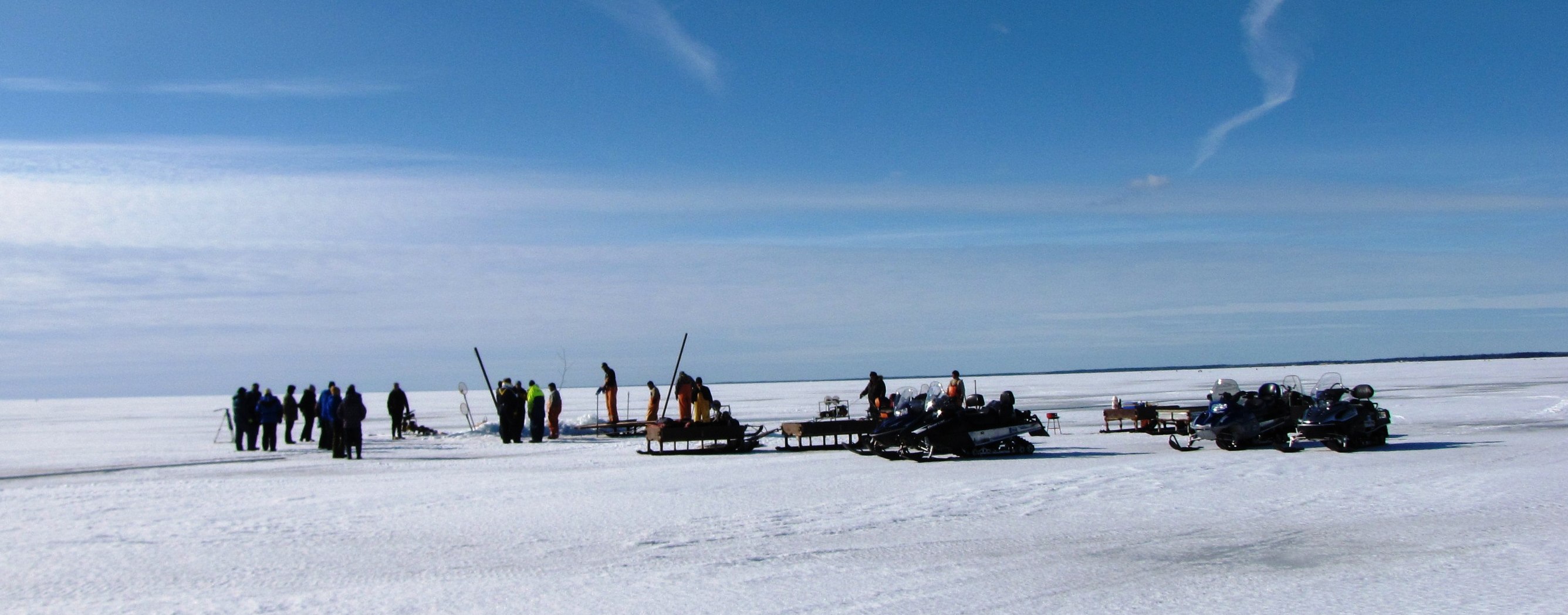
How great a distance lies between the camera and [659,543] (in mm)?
9188

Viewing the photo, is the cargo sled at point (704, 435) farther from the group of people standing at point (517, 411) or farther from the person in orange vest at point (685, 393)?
the group of people standing at point (517, 411)

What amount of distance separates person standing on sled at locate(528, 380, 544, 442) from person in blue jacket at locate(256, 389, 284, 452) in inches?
194

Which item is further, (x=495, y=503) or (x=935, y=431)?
(x=935, y=431)

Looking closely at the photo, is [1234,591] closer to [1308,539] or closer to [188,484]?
[1308,539]

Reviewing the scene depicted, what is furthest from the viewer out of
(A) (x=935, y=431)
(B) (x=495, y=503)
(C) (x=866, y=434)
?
(C) (x=866, y=434)

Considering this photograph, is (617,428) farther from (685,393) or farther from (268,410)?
(268,410)

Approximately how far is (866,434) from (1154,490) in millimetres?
7189

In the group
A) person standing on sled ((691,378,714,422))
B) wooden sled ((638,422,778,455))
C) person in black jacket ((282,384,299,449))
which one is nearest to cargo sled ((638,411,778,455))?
wooden sled ((638,422,778,455))

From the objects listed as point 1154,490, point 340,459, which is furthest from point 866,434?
point 340,459

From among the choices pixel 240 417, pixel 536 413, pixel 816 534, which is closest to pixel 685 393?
pixel 536 413

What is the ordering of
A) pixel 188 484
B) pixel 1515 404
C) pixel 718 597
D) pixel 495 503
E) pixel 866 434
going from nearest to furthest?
1. pixel 718 597
2. pixel 495 503
3. pixel 188 484
4. pixel 866 434
5. pixel 1515 404

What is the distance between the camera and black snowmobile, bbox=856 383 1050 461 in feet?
55.4

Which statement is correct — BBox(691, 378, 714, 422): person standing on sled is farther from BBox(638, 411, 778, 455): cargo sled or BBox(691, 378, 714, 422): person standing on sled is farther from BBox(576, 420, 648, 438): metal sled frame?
BBox(576, 420, 648, 438): metal sled frame

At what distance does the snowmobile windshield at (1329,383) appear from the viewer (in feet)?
61.1
